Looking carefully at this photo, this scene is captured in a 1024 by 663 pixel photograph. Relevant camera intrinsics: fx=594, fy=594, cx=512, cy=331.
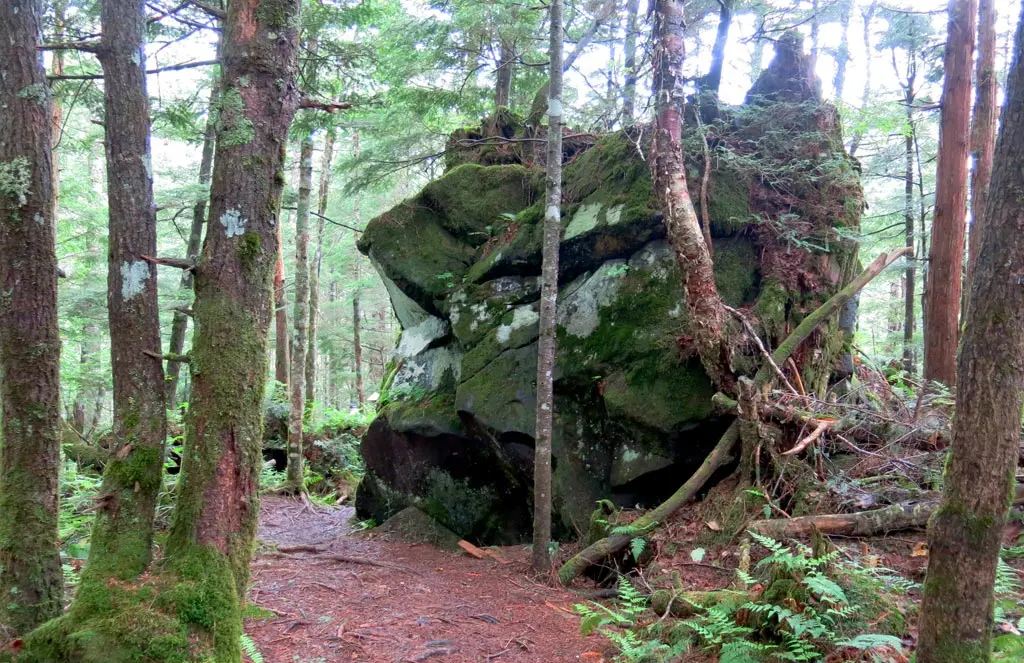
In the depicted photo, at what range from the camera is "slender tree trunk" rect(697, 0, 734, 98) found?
9.21m

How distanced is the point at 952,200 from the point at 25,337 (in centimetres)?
1092

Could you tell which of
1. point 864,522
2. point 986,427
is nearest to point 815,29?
point 864,522

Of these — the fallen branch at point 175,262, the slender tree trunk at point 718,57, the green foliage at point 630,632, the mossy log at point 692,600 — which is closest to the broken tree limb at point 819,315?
the mossy log at point 692,600

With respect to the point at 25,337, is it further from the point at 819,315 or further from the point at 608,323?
the point at 819,315

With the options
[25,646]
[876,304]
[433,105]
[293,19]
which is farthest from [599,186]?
[876,304]

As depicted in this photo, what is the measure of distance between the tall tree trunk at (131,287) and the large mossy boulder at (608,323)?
4774mm

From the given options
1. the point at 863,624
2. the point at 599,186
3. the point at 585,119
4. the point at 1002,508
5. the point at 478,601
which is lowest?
the point at 478,601

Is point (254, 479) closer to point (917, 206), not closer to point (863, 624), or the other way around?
point (863, 624)

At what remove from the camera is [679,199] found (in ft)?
23.5

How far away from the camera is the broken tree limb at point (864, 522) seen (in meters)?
4.96

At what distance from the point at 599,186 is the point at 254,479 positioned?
6592 millimetres

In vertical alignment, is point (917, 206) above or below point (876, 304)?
above

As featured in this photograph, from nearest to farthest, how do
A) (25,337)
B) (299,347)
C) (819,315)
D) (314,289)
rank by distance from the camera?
(25,337), (819,315), (299,347), (314,289)

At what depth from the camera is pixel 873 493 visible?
544 centimetres
